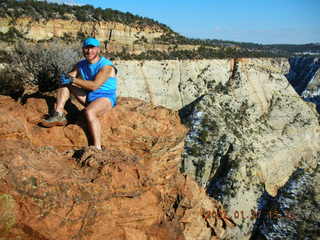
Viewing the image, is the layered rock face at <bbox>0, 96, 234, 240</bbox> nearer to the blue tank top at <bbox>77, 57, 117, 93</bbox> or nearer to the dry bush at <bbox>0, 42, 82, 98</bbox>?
the blue tank top at <bbox>77, 57, 117, 93</bbox>

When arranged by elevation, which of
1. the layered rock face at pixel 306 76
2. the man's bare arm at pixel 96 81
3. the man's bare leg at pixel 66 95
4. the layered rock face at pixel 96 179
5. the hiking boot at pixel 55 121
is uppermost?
the man's bare arm at pixel 96 81

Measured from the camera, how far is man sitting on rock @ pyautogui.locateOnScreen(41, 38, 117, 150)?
19.2 ft

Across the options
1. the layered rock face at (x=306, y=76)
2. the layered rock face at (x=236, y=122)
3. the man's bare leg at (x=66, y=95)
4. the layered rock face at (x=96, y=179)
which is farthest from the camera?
the layered rock face at (x=306, y=76)

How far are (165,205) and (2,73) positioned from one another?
32.0 feet

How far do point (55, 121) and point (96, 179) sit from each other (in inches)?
74.9

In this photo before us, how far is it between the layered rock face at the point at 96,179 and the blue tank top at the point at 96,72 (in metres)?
0.55

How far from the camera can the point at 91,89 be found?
6.20 m

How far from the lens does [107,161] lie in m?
4.89

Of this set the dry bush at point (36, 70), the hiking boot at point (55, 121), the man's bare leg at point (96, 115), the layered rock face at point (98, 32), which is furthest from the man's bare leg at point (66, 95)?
the layered rock face at point (98, 32)

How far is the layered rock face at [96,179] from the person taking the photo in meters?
3.87

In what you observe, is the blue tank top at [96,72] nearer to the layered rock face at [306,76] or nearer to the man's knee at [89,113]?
the man's knee at [89,113]
